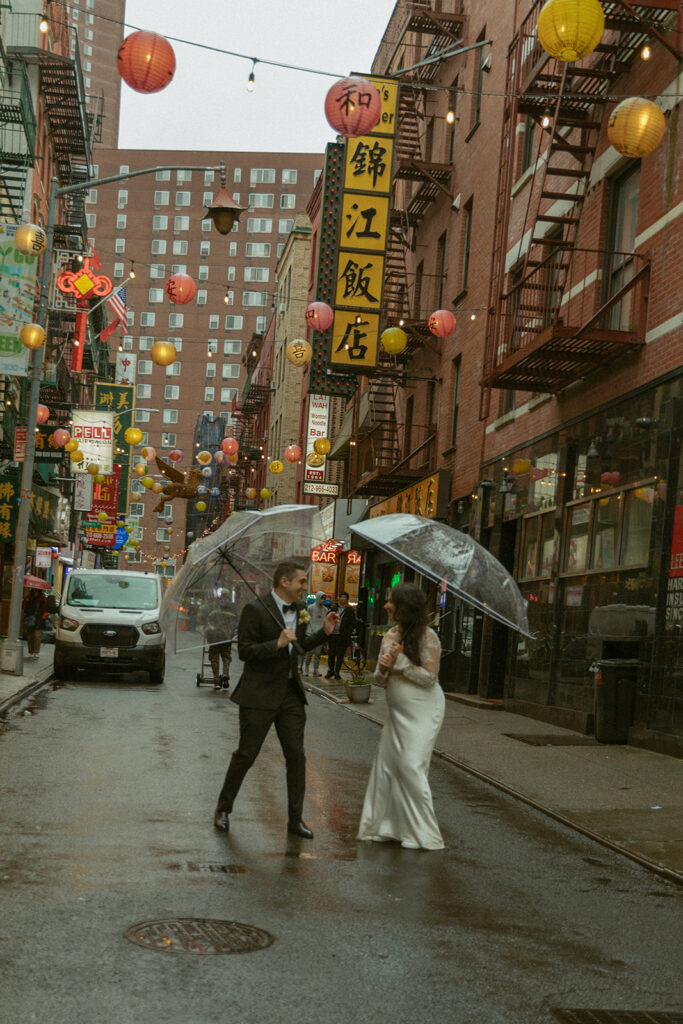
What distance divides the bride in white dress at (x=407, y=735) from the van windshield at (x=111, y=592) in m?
14.5

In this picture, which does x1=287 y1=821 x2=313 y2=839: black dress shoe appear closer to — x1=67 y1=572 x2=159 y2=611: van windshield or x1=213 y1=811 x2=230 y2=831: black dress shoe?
x1=213 y1=811 x2=230 y2=831: black dress shoe

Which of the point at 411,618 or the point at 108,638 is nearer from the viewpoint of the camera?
the point at 411,618

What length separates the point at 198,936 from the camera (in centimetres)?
566

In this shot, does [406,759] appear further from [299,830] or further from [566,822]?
Answer: [566,822]

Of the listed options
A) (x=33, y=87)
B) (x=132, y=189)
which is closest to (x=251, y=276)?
(x=132, y=189)

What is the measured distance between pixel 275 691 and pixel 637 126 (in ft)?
26.2

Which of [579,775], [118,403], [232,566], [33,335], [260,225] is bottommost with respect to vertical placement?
[579,775]

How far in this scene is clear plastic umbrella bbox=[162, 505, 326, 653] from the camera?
1041cm

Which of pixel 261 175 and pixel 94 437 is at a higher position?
pixel 261 175

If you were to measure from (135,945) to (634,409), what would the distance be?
11.5m

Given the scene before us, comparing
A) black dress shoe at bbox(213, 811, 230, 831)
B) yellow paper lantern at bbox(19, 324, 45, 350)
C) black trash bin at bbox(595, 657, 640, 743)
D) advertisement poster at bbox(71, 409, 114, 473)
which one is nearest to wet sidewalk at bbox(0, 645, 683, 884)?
black trash bin at bbox(595, 657, 640, 743)

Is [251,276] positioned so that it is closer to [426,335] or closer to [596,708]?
[426,335]

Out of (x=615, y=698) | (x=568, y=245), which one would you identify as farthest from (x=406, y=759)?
(x=568, y=245)

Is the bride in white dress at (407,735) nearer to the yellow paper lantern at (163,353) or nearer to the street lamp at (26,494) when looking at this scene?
the street lamp at (26,494)
